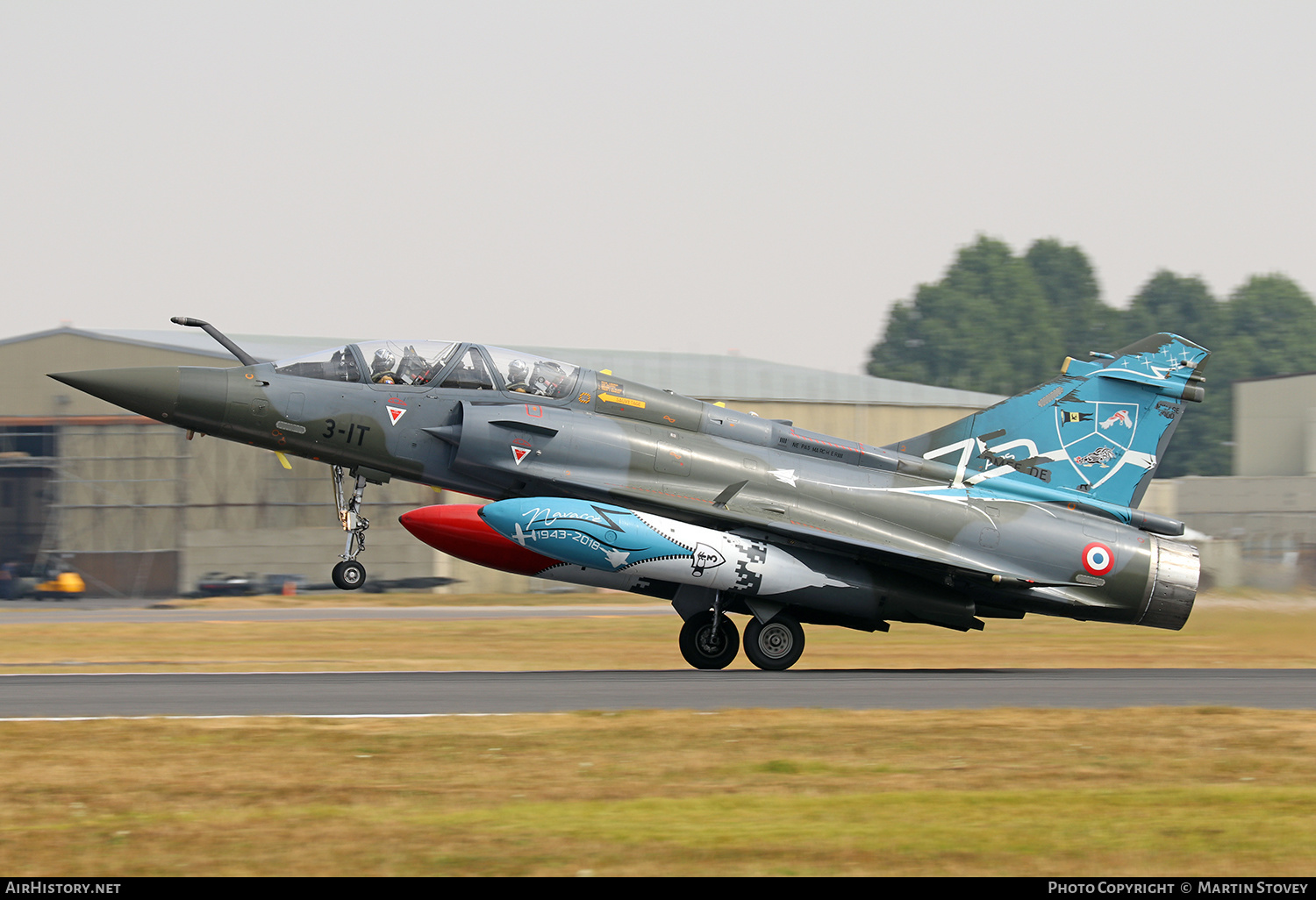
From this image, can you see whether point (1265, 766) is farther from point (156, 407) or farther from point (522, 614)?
point (522, 614)

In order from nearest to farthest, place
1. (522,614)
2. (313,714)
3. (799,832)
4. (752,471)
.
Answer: (799,832) → (313,714) → (752,471) → (522,614)

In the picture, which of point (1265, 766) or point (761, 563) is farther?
point (761, 563)

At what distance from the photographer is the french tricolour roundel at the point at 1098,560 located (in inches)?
695

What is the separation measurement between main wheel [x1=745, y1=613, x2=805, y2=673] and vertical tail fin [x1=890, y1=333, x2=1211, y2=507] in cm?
351

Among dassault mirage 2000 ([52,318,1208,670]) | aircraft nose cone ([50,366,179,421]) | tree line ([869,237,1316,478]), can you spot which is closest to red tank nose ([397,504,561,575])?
dassault mirage 2000 ([52,318,1208,670])

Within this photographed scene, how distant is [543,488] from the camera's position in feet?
55.7

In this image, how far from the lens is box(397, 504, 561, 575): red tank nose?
53.1ft

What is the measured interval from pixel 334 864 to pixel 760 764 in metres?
3.72

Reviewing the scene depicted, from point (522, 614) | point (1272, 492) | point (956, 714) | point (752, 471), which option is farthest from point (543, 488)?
point (1272, 492)

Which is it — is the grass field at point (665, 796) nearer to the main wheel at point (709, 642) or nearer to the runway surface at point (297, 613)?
the main wheel at point (709, 642)

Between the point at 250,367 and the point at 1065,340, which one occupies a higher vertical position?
the point at 1065,340

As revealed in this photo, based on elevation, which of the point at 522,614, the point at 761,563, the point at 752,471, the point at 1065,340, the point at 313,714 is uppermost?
the point at 1065,340

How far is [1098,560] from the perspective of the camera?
696 inches

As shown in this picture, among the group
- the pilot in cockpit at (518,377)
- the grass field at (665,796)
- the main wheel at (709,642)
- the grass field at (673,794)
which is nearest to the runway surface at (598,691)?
the main wheel at (709,642)
